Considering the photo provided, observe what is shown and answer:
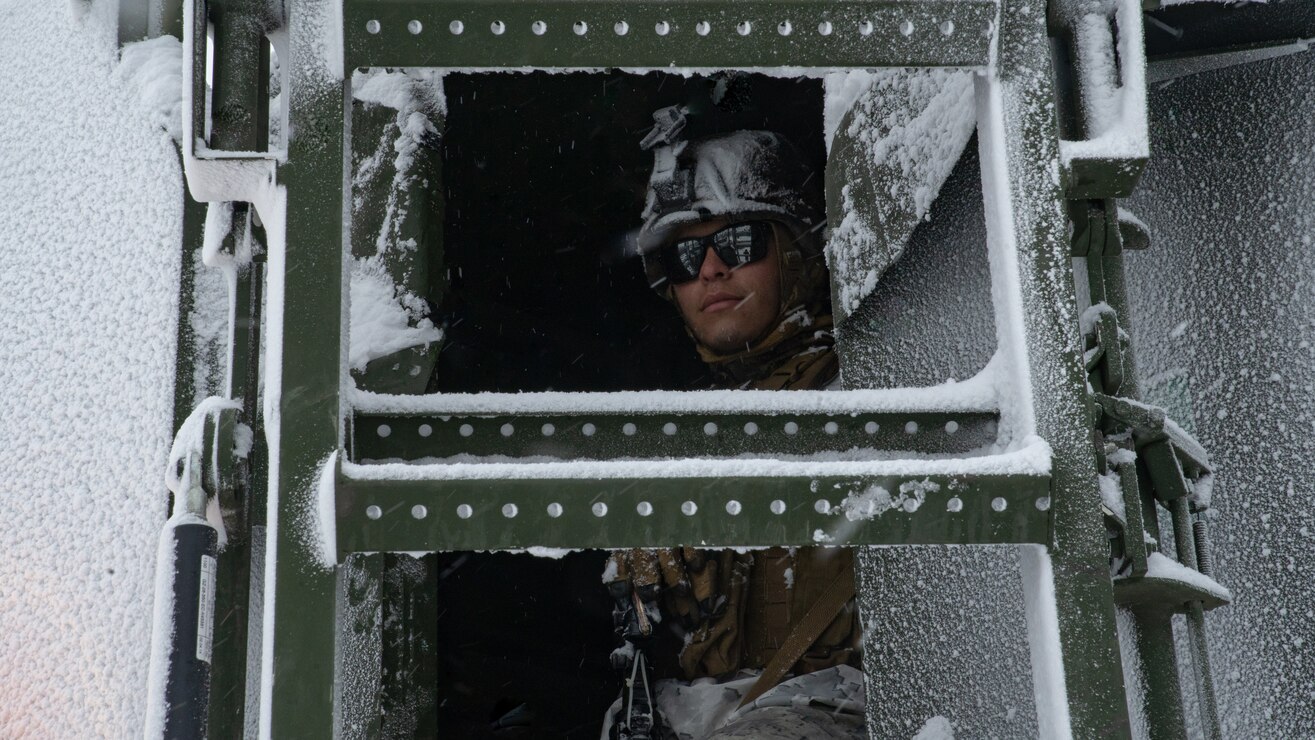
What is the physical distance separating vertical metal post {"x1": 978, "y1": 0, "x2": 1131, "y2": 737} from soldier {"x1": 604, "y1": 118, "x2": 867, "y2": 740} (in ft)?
4.39

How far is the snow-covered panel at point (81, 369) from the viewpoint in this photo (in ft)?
5.83

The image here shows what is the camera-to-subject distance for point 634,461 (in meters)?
1.30

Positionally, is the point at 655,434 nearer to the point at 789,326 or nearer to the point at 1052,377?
the point at 1052,377

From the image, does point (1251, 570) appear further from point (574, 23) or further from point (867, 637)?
point (574, 23)

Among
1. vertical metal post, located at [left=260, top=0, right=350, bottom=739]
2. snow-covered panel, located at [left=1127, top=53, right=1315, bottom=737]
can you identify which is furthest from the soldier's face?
vertical metal post, located at [left=260, top=0, right=350, bottom=739]

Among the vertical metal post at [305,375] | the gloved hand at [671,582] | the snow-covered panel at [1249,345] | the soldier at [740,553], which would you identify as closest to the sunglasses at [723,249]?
the soldier at [740,553]

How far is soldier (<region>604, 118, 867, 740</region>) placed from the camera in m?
2.74

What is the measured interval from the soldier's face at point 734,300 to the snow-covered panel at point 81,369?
1429 millimetres

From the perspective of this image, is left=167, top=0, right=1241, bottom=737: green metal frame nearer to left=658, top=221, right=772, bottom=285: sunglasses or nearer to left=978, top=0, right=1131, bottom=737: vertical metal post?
left=978, top=0, right=1131, bottom=737: vertical metal post

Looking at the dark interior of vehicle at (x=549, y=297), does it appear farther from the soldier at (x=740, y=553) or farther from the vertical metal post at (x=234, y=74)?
the vertical metal post at (x=234, y=74)

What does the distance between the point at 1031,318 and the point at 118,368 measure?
1414mm

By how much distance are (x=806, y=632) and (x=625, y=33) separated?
1.73 meters

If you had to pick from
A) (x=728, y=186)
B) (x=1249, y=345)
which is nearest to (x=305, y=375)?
(x=1249, y=345)

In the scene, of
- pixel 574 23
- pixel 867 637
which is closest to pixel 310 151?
pixel 574 23
